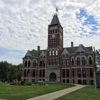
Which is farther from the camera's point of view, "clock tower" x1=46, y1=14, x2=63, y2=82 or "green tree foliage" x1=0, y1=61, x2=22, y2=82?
"green tree foliage" x1=0, y1=61, x2=22, y2=82

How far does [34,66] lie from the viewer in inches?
2133

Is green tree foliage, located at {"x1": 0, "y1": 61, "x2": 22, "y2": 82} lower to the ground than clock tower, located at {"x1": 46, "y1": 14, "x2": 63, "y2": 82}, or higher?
lower

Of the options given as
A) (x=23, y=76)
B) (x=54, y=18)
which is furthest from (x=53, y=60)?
(x=54, y=18)

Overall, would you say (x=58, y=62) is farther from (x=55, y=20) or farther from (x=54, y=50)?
(x=55, y=20)

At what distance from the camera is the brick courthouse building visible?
43.7 meters

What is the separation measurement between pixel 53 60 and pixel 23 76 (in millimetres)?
15361

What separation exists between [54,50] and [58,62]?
5226 mm

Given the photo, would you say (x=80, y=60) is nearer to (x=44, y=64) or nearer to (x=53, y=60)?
(x=53, y=60)

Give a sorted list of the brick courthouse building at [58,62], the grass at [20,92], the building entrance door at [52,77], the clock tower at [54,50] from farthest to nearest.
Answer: the building entrance door at [52,77], the clock tower at [54,50], the brick courthouse building at [58,62], the grass at [20,92]

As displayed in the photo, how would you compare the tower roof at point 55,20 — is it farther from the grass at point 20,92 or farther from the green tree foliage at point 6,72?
the grass at point 20,92

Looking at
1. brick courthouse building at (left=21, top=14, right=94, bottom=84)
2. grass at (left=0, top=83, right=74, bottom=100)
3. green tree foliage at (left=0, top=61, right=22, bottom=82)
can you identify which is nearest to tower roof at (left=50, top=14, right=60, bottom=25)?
brick courthouse building at (left=21, top=14, right=94, bottom=84)

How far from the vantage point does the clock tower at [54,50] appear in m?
48.3

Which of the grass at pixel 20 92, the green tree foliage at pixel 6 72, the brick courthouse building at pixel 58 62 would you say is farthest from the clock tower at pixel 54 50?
the green tree foliage at pixel 6 72

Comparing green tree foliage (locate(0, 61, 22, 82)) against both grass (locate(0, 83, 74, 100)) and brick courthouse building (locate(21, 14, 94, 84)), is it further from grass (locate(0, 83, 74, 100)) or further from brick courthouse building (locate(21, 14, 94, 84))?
grass (locate(0, 83, 74, 100))
